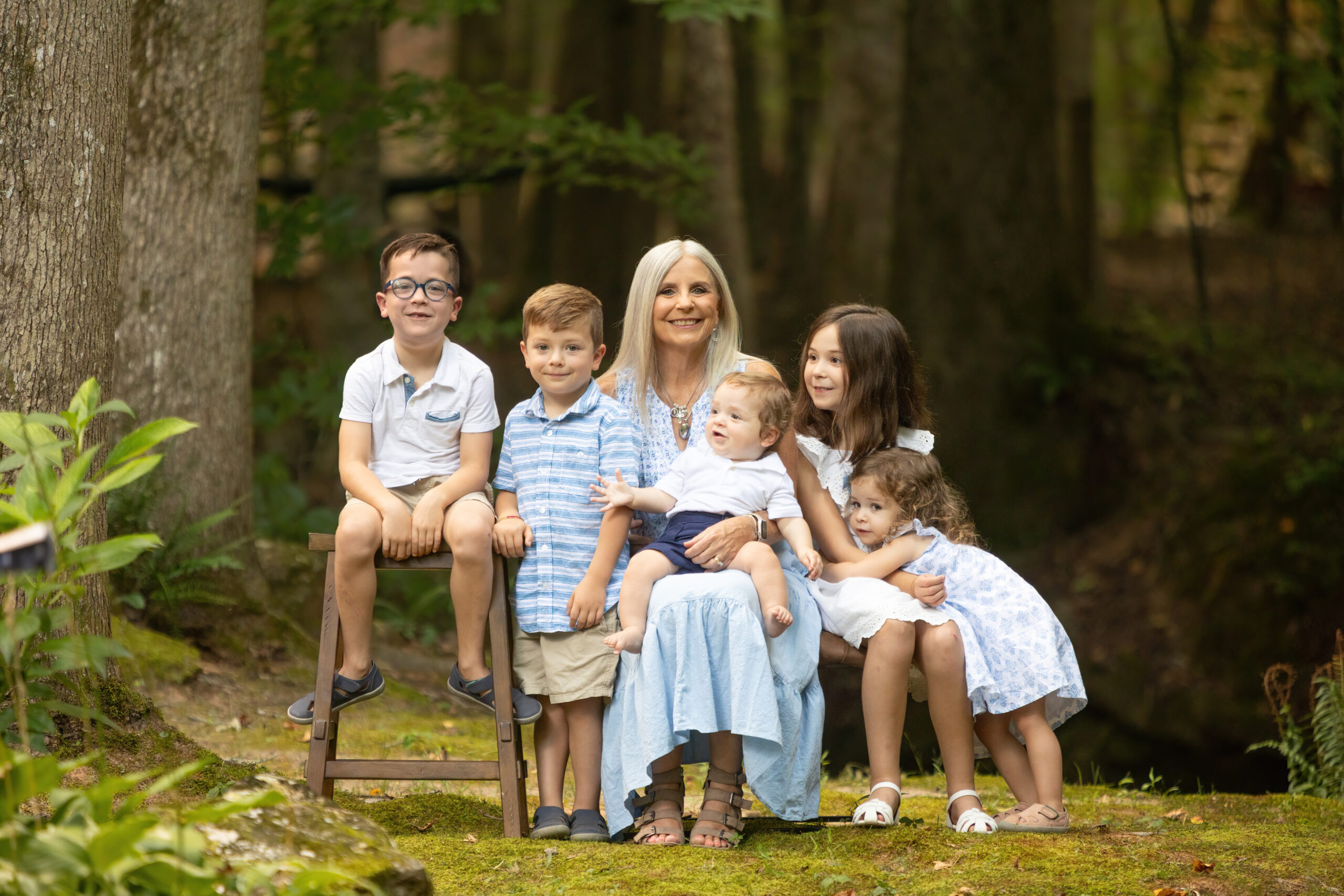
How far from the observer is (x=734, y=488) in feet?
12.9

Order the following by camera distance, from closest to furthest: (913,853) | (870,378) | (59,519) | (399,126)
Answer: (59,519) → (913,853) → (870,378) → (399,126)

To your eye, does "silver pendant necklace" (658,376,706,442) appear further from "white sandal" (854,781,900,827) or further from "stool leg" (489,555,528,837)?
"white sandal" (854,781,900,827)

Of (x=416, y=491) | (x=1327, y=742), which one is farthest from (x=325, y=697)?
(x=1327, y=742)

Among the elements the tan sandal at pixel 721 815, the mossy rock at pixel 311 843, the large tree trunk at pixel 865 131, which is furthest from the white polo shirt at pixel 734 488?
the large tree trunk at pixel 865 131

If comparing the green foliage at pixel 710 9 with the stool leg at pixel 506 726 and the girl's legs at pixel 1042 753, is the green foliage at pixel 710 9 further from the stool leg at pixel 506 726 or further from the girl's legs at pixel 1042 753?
the girl's legs at pixel 1042 753

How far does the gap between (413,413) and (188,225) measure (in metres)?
2.76

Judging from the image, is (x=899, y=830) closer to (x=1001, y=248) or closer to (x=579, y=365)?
(x=579, y=365)

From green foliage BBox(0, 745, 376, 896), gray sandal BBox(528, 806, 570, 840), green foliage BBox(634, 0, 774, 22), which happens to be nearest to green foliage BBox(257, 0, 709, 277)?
green foliage BBox(634, 0, 774, 22)

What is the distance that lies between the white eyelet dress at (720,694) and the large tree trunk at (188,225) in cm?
327

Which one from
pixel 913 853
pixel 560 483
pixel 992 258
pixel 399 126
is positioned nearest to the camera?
pixel 913 853

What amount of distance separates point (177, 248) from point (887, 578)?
3977 mm

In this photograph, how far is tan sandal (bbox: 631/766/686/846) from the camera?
12.2ft

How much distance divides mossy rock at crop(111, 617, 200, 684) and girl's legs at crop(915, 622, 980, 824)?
351 centimetres

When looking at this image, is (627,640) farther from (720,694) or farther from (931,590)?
(931,590)
